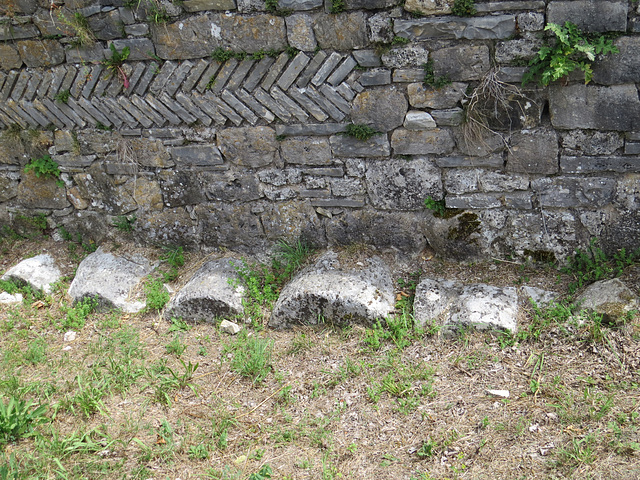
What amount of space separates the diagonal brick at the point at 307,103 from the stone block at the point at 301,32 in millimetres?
277

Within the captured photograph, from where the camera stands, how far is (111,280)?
4262 mm

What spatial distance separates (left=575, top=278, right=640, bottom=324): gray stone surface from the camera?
3248mm

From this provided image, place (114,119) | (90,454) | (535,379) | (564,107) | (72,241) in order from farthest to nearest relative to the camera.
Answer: (72,241) < (114,119) < (564,107) < (535,379) < (90,454)

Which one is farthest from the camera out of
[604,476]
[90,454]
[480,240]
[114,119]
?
[114,119]

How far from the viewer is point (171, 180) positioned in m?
4.32

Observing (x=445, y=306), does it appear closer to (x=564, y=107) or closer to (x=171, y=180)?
(x=564, y=107)

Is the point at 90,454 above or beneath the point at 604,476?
beneath

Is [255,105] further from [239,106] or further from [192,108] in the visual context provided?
[192,108]

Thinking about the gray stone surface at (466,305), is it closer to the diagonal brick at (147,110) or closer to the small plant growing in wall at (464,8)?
the small plant growing in wall at (464,8)

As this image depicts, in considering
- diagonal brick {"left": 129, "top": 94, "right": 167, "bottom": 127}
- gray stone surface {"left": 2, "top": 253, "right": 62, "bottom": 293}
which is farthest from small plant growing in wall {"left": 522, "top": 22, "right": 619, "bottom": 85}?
gray stone surface {"left": 2, "top": 253, "right": 62, "bottom": 293}

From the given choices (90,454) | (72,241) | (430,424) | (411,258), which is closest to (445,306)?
(411,258)

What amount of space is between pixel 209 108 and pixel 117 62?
0.78 meters

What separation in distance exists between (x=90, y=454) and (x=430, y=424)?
1.80 meters

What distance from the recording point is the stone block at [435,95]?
351 cm
